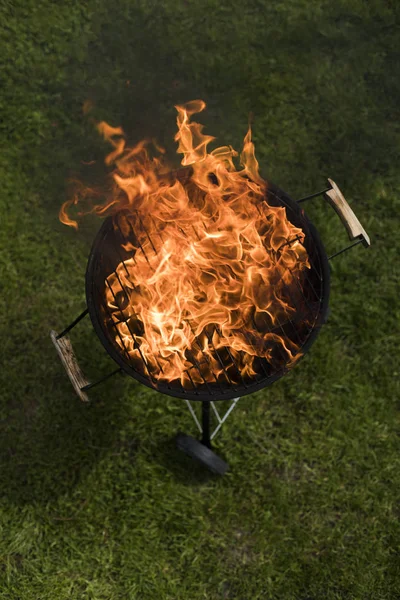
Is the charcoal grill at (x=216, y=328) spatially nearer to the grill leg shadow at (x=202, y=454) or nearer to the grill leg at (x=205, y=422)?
the grill leg at (x=205, y=422)

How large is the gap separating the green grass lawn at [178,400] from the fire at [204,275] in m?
1.23

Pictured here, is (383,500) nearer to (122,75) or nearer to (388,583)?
(388,583)

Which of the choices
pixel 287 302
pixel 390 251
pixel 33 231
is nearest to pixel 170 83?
pixel 33 231

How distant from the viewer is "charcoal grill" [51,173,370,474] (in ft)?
10.3

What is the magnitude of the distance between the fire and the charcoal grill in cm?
2

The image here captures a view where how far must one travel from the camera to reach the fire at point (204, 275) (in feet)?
10.8

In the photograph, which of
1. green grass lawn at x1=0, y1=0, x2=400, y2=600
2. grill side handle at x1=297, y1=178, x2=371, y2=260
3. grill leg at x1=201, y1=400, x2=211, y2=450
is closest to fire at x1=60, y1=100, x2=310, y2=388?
grill side handle at x1=297, y1=178, x2=371, y2=260

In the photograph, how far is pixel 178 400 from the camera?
443cm

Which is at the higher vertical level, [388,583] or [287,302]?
[287,302]

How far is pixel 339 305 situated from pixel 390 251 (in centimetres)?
65

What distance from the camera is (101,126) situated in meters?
5.02

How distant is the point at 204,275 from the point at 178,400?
1.30 m

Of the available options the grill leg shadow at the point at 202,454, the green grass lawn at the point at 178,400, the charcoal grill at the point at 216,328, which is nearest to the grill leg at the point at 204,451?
the grill leg shadow at the point at 202,454

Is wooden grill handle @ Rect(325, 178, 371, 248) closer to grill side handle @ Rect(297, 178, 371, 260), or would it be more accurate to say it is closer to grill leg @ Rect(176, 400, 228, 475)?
grill side handle @ Rect(297, 178, 371, 260)
